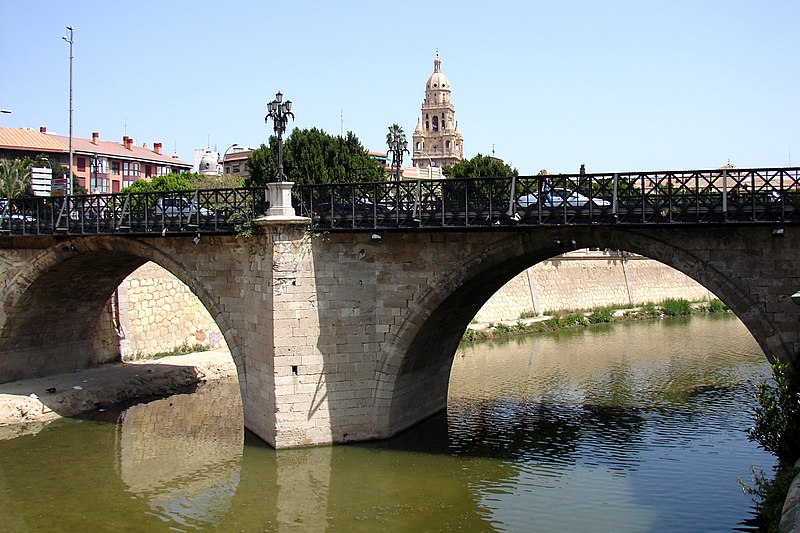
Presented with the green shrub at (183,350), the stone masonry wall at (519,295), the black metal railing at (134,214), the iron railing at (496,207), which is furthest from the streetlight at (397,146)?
the green shrub at (183,350)

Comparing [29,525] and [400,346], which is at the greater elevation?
[400,346]

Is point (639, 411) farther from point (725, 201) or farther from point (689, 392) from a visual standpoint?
point (725, 201)

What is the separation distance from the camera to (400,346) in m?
20.1

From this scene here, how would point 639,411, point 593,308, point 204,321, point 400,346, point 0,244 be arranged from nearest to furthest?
1. point 400,346
2. point 639,411
3. point 0,244
4. point 204,321
5. point 593,308

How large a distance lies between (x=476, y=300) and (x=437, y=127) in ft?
302

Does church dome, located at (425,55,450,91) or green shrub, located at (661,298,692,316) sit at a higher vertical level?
church dome, located at (425,55,450,91)

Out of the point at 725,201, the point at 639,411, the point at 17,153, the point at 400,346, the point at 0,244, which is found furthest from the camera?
the point at 17,153

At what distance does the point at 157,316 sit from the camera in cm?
3253

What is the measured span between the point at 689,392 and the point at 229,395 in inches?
590

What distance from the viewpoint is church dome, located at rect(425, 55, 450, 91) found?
112m

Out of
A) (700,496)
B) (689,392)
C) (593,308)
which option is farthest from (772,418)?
(593,308)

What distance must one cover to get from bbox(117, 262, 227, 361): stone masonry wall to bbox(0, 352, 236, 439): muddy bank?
3.28 ft

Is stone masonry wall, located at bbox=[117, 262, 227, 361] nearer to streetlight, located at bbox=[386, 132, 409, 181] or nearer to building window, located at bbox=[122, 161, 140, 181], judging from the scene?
streetlight, located at bbox=[386, 132, 409, 181]

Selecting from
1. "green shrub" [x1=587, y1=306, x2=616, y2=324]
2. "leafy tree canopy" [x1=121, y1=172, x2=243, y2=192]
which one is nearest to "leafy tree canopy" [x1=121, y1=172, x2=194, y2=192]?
"leafy tree canopy" [x1=121, y1=172, x2=243, y2=192]
